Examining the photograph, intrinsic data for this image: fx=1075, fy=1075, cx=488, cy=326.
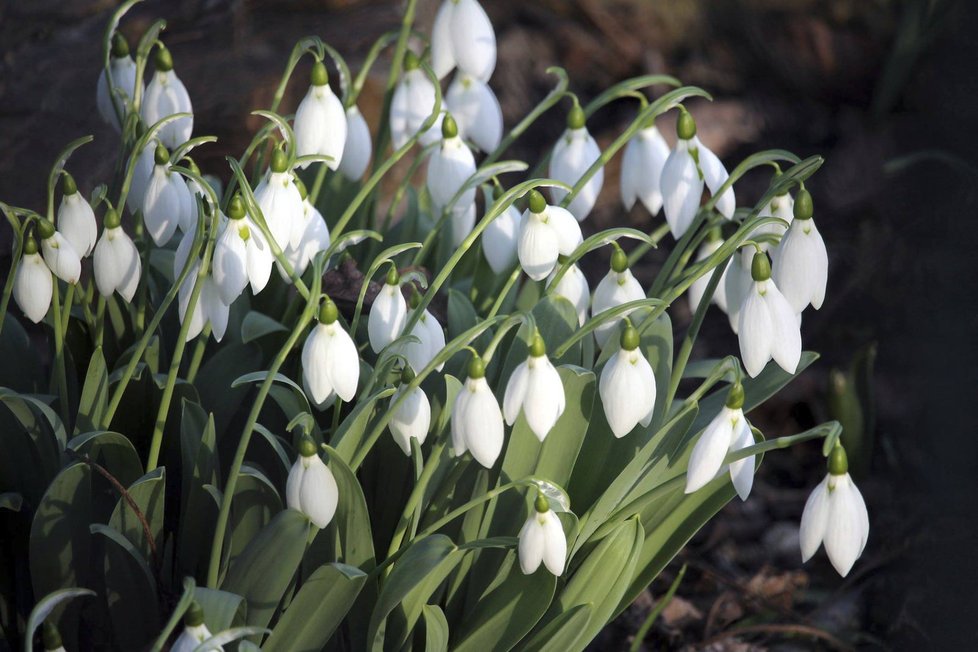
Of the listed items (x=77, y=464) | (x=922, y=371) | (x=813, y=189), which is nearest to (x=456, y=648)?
(x=77, y=464)

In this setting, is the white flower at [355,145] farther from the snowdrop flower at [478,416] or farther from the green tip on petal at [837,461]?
the green tip on petal at [837,461]

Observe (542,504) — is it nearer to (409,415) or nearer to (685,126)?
(409,415)

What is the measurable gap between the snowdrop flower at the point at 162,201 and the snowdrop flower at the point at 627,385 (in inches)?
21.1

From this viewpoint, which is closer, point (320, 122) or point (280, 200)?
point (280, 200)

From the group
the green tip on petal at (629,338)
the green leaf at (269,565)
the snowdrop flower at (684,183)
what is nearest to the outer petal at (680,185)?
the snowdrop flower at (684,183)

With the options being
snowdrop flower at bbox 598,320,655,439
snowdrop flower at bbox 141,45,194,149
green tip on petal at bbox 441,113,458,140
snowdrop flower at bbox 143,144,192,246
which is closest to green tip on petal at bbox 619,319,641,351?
snowdrop flower at bbox 598,320,655,439

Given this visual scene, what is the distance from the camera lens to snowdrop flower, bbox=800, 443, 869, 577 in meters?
1.05

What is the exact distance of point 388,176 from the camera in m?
2.38

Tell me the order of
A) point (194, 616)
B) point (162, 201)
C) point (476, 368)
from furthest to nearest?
point (162, 201) < point (476, 368) < point (194, 616)

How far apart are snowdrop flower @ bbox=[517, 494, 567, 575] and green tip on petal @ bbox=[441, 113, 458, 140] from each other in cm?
53

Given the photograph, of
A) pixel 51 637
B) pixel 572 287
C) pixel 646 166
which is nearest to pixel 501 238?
pixel 572 287

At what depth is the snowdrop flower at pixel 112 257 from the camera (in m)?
1.19

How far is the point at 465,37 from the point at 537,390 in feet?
1.87

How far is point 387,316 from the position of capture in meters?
1.19
